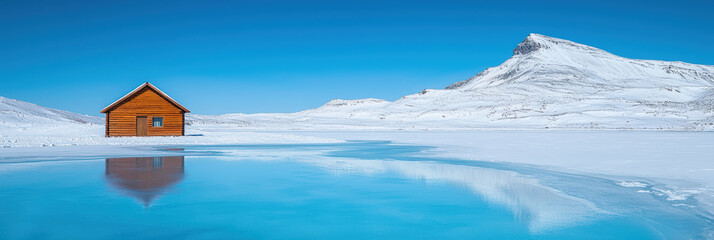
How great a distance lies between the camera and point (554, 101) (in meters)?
91.2

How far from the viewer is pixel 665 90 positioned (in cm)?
10112

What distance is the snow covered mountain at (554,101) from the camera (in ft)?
231

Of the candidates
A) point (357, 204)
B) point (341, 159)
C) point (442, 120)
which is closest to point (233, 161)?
point (341, 159)

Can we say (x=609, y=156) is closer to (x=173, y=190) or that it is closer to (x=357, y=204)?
(x=357, y=204)

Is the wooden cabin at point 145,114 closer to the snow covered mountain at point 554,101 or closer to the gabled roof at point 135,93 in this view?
the gabled roof at point 135,93

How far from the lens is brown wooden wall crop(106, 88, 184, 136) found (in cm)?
3484

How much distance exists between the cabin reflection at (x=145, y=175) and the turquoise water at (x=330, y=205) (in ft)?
0.15

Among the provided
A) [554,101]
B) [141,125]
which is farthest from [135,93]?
[554,101]

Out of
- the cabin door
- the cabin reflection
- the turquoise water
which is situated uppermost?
the cabin door

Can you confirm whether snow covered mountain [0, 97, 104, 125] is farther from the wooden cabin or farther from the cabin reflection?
the cabin reflection

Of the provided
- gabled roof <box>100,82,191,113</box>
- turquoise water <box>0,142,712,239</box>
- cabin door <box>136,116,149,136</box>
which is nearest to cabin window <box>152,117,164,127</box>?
cabin door <box>136,116,149,136</box>

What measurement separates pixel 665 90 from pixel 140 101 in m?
101

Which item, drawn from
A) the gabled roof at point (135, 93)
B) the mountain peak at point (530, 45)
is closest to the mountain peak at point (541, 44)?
the mountain peak at point (530, 45)

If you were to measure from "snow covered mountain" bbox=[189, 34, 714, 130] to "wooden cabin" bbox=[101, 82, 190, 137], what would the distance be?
111ft
